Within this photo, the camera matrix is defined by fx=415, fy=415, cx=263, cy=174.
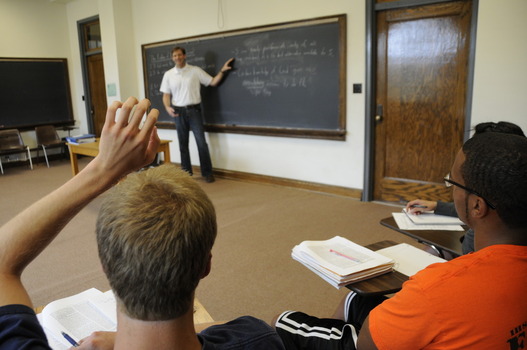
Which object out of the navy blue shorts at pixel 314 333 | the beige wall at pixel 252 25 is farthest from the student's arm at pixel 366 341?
the beige wall at pixel 252 25

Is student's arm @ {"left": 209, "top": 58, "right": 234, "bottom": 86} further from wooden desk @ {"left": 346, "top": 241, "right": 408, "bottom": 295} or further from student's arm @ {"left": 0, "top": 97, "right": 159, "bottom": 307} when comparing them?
student's arm @ {"left": 0, "top": 97, "right": 159, "bottom": 307}

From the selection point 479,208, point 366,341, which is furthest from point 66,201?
point 479,208

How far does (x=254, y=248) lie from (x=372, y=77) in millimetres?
2070

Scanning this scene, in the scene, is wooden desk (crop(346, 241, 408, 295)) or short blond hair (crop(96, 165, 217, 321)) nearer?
short blond hair (crop(96, 165, 217, 321))

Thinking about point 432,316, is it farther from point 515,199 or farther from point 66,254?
point 66,254

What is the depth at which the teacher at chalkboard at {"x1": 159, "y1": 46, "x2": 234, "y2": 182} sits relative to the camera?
5.22m

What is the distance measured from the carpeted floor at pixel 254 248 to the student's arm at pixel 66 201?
5.73 feet

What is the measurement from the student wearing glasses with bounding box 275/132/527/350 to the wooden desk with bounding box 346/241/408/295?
0.94ft

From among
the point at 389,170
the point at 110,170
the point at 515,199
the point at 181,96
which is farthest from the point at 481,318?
the point at 181,96

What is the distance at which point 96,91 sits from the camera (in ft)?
24.6

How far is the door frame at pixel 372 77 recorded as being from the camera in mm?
3473

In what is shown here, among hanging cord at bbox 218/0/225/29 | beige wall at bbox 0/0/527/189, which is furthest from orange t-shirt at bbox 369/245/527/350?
hanging cord at bbox 218/0/225/29

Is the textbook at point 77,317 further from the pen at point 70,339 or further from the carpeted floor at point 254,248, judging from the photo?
the carpeted floor at point 254,248

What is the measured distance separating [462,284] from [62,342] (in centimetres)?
92
